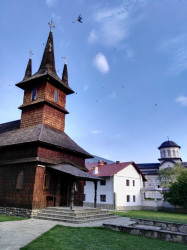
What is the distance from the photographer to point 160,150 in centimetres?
5384

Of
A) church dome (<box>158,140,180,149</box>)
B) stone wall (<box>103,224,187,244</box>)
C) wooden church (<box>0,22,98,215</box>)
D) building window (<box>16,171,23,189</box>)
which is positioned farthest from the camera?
church dome (<box>158,140,180,149</box>)

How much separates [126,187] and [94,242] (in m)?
24.3

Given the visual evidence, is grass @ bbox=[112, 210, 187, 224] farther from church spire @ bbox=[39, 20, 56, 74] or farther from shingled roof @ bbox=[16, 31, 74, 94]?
church spire @ bbox=[39, 20, 56, 74]

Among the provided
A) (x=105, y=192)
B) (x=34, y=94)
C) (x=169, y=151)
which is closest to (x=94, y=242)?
(x=34, y=94)

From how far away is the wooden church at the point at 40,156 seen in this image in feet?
48.0

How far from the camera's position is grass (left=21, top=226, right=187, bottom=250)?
6633 mm

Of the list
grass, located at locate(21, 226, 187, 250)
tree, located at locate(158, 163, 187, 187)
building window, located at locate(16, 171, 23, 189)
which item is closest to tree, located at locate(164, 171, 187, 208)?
tree, located at locate(158, 163, 187, 187)

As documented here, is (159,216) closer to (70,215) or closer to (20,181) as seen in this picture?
(70,215)

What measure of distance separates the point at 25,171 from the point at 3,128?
28.3 ft

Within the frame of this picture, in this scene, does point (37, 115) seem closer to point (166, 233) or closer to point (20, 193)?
point (20, 193)

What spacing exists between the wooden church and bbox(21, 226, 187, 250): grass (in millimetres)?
5486

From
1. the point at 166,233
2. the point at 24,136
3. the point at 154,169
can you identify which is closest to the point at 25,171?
the point at 24,136

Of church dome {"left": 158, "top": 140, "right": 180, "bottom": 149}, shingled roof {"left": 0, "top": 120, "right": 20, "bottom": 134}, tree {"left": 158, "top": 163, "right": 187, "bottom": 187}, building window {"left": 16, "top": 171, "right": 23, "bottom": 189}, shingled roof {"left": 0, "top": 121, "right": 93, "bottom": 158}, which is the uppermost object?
church dome {"left": 158, "top": 140, "right": 180, "bottom": 149}

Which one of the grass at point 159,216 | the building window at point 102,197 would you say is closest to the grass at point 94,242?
the grass at point 159,216
